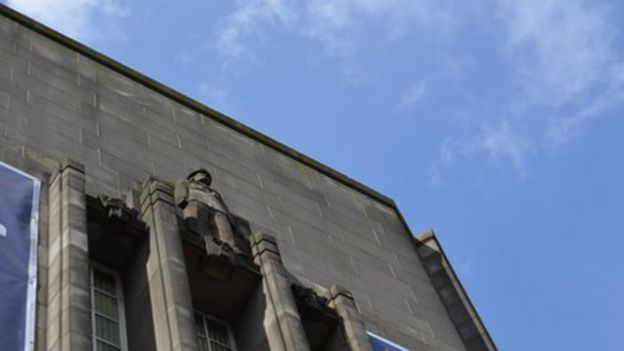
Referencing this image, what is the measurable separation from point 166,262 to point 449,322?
9.31 meters

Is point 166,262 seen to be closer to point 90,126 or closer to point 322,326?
point 322,326

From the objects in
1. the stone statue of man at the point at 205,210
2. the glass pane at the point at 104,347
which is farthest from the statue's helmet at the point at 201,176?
the glass pane at the point at 104,347

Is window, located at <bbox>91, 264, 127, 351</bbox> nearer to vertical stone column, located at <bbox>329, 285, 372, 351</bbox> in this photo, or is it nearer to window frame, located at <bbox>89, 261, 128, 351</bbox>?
window frame, located at <bbox>89, 261, 128, 351</bbox>

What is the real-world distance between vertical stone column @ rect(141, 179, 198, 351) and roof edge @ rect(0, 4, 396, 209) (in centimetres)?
659

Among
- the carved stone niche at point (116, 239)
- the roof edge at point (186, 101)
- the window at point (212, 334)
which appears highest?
the roof edge at point (186, 101)

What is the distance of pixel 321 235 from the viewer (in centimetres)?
2297

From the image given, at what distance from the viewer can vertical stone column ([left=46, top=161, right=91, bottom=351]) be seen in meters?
13.2

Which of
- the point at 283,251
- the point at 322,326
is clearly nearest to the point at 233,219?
the point at 283,251

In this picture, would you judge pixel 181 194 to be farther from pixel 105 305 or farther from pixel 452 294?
pixel 452 294

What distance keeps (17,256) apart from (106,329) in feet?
5.18

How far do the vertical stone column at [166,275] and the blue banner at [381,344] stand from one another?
A: 14.3 feet

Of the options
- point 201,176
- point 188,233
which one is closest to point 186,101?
point 201,176

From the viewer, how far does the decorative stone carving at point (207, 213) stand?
17.7 metres

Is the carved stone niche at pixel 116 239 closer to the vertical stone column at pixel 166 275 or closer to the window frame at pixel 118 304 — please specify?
the window frame at pixel 118 304
